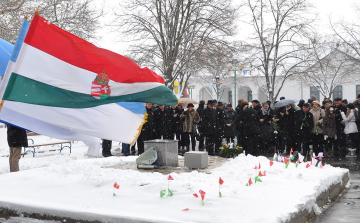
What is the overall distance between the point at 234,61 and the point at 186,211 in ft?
73.6

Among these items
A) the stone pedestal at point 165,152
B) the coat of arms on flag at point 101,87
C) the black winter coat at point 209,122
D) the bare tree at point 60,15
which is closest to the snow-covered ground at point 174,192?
the stone pedestal at point 165,152

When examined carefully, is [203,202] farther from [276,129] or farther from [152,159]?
[276,129]

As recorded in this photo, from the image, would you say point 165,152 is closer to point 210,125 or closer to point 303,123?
point 303,123

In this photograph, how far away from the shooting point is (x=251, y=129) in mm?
14320

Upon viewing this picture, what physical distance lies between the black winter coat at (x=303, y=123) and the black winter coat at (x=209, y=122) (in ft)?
10.1

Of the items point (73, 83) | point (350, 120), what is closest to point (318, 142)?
point (350, 120)

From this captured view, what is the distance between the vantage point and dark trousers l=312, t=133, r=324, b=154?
48.4 feet

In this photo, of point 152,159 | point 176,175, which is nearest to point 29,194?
point 176,175

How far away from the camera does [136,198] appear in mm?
6320

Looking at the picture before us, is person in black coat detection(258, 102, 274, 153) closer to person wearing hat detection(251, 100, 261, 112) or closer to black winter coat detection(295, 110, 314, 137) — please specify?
person wearing hat detection(251, 100, 261, 112)

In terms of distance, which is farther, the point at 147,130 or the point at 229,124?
the point at 229,124

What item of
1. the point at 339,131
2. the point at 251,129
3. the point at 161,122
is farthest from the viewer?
the point at 161,122

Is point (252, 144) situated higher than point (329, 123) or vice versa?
point (329, 123)

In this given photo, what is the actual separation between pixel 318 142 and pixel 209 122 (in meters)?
3.88
